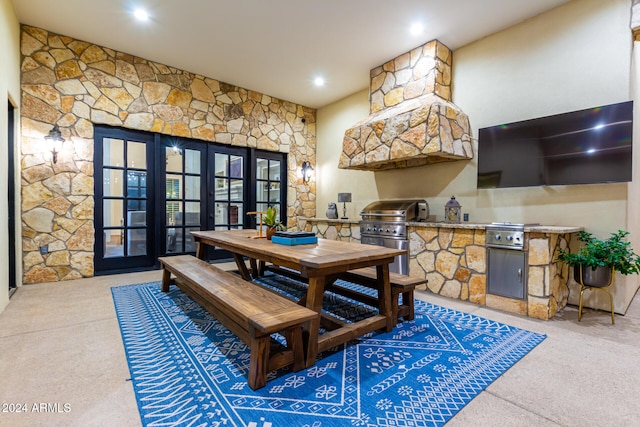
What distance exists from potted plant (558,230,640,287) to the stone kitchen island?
6.7 inches

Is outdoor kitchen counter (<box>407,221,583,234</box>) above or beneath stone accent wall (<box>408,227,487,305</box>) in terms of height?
above

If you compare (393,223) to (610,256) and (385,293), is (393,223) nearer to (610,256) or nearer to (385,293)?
(385,293)

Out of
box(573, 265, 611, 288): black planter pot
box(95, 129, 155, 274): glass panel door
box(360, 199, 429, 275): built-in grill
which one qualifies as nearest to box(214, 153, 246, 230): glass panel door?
box(95, 129, 155, 274): glass panel door

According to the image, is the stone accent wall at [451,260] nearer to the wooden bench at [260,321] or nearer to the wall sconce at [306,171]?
the wooden bench at [260,321]

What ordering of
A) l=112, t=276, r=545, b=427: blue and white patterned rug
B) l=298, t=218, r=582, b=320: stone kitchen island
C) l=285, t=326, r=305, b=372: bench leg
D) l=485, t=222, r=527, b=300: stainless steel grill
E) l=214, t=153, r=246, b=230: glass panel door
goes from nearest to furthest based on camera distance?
l=112, t=276, r=545, b=427: blue and white patterned rug
l=285, t=326, r=305, b=372: bench leg
l=298, t=218, r=582, b=320: stone kitchen island
l=485, t=222, r=527, b=300: stainless steel grill
l=214, t=153, r=246, b=230: glass panel door

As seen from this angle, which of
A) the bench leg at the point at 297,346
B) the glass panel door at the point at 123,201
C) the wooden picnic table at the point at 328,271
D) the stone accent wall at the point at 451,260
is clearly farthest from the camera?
the glass panel door at the point at 123,201

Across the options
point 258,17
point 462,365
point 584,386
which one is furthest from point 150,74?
point 584,386

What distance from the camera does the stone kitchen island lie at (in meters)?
2.73

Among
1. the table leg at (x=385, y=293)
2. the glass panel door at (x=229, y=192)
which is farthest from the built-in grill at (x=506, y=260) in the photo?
the glass panel door at (x=229, y=192)

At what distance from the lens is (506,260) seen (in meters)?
2.94

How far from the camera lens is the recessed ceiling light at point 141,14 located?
3.37 meters

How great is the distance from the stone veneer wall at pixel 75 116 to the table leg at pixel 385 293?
3974mm

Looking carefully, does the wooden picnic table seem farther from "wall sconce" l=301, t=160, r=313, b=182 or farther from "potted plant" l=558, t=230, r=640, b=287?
"wall sconce" l=301, t=160, r=313, b=182

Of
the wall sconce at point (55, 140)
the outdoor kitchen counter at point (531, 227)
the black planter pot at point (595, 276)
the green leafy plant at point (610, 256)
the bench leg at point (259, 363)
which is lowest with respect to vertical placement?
the bench leg at point (259, 363)
